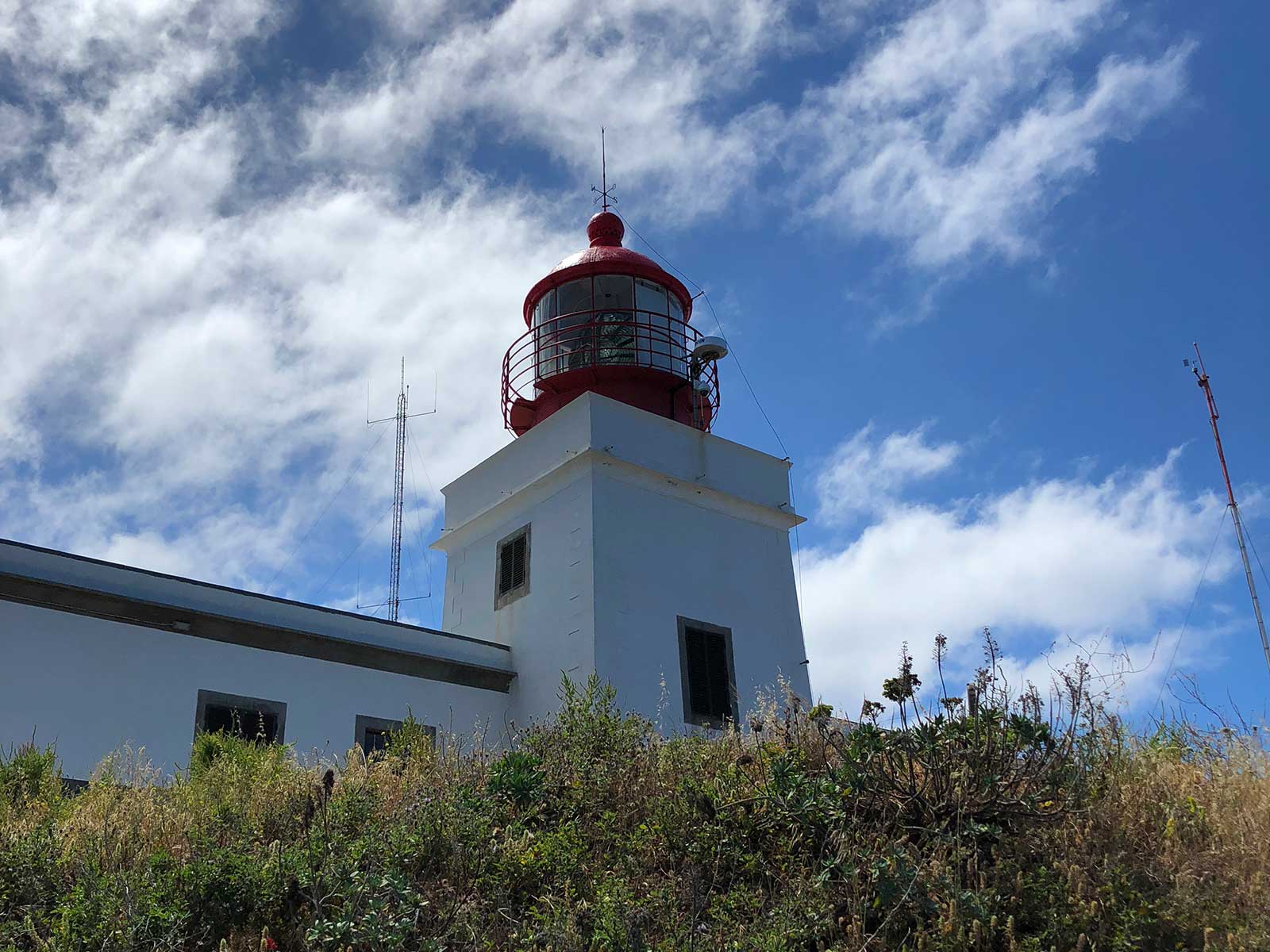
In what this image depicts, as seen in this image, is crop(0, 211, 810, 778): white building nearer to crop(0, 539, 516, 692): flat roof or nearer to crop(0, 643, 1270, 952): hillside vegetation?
crop(0, 539, 516, 692): flat roof

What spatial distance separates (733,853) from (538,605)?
9646 millimetres

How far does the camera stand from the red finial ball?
20.4 metres

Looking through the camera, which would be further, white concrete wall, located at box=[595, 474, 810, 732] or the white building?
white concrete wall, located at box=[595, 474, 810, 732]

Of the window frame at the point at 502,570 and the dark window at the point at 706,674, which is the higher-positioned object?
the window frame at the point at 502,570

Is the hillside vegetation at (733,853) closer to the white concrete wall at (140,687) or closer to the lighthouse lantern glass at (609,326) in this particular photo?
the white concrete wall at (140,687)

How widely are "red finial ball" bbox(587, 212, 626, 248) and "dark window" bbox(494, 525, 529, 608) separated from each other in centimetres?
611

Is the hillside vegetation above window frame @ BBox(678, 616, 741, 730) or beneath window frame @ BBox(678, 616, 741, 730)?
beneath

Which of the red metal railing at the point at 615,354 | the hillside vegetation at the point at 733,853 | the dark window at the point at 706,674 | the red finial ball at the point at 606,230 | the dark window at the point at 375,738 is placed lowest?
the hillside vegetation at the point at 733,853

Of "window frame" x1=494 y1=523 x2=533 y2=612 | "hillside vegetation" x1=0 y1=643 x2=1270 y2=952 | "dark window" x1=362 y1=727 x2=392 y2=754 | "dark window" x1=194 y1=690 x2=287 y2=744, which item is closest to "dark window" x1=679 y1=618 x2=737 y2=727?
"window frame" x1=494 y1=523 x2=533 y2=612

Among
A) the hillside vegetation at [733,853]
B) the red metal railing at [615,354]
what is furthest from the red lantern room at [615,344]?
the hillside vegetation at [733,853]

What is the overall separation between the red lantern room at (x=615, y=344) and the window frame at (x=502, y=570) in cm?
220

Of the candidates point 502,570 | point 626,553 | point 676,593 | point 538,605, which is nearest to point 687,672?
point 676,593

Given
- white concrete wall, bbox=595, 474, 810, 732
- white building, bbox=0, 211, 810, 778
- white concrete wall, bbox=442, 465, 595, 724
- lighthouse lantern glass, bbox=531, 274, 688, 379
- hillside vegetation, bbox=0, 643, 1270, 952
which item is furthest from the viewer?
lighthouse lantern glass, bbox=531, 274, 688, 379

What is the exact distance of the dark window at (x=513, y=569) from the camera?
54.6 feet
